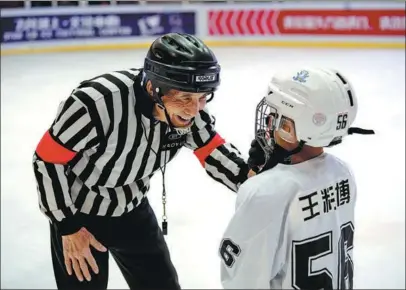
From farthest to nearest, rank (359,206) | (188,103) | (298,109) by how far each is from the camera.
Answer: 1. (359,206)
2. (188,103)
3. (298,109)

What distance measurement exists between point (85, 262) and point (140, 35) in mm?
6444

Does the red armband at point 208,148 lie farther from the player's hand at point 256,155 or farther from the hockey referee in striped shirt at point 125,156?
the player's hand at point 256,155

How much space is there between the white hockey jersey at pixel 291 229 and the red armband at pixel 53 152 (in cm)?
46

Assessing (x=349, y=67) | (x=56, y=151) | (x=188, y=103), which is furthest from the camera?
(x=349, y=67)

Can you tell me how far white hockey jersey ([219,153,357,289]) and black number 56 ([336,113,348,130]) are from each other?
9 cm

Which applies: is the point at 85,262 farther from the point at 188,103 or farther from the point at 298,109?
the point at 298,109

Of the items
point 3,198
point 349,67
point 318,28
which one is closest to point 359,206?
point 3,198

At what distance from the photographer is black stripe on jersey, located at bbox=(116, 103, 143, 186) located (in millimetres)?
1533

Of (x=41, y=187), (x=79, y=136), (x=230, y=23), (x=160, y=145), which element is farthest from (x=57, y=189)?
(x=230, y=23)

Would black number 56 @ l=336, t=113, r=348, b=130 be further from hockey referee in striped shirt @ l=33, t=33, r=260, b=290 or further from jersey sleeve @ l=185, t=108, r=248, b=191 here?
jersey sleeve @ l=185, t=108, r=248, b=191

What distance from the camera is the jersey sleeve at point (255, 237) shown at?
1.17 metres

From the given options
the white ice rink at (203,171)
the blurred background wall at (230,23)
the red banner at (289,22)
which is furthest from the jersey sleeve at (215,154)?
the red banner at (289,22)

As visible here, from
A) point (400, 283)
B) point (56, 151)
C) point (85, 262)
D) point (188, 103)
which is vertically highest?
point (188, 103)

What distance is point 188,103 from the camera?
1379mm
